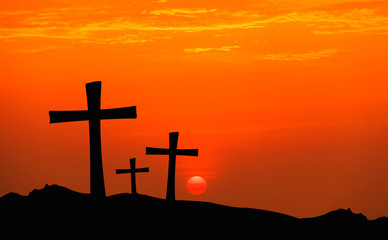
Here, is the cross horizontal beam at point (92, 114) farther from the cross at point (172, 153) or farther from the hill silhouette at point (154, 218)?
the cross at point (172, 153)

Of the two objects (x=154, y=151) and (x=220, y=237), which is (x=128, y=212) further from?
(x=154, y=151)

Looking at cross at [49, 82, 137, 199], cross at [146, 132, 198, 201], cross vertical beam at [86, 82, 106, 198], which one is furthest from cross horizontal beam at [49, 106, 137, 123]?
cross at [146, 132, 198, 201]

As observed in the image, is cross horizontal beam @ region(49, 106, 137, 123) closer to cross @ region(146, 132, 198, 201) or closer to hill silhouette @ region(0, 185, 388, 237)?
hill silhouette @ region(0, 185, 388, 237)

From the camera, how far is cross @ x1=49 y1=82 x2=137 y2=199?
35031 mm

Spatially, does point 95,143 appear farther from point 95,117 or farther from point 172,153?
point 172,153

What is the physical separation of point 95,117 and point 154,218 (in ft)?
25.6

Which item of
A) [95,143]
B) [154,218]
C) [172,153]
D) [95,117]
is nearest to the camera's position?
[95,143]

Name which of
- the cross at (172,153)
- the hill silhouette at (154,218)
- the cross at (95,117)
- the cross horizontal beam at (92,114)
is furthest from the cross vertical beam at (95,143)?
the cross at (172,153)

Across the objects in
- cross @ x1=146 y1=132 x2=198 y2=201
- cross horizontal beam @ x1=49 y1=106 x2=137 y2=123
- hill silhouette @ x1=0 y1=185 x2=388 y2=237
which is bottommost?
hill silhouette @ x1=0 y1=185 x2=388 y2=237

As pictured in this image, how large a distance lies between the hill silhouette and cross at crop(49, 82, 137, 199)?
0.73 meters

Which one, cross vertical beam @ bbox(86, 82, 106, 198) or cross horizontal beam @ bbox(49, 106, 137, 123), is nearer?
cross vertical beam @ bbox(86, 82, 106, 198)

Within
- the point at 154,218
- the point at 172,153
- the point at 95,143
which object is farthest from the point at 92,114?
the point at 172,153

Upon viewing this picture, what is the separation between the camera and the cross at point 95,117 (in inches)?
1379

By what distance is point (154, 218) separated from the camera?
42000 millimetres
